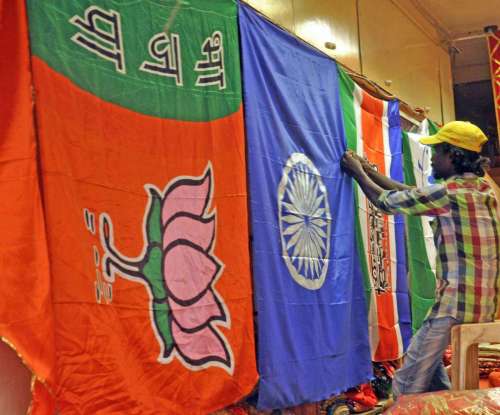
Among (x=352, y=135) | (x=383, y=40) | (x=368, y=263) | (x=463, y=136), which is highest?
(x=383, y=40)

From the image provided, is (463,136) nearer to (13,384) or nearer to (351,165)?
(351,165)

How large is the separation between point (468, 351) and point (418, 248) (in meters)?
2.83

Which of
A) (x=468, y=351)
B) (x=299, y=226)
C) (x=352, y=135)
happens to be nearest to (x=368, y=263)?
(x=352, y=135)

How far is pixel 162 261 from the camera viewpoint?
2.86 metres

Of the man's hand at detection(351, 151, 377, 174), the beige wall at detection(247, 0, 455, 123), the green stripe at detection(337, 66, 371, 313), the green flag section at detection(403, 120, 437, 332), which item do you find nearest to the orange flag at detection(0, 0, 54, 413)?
the beige wall at detection(247, 0, 455, 123)

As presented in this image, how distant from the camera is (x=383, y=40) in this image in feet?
20.5

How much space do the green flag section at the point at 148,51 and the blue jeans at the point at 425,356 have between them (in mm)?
1366

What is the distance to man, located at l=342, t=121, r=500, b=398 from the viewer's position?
310 cm

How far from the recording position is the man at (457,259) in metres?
3.10

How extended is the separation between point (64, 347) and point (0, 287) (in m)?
0.33

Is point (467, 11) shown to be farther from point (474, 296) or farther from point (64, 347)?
point (64, 347)

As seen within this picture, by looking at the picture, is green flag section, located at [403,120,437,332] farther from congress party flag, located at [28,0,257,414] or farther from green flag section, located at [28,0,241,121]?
green flag section, located at [28,0,241,121]

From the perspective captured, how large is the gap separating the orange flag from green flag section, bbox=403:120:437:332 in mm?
3589

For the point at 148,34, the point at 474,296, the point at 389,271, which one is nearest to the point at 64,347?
the point at 148,34
